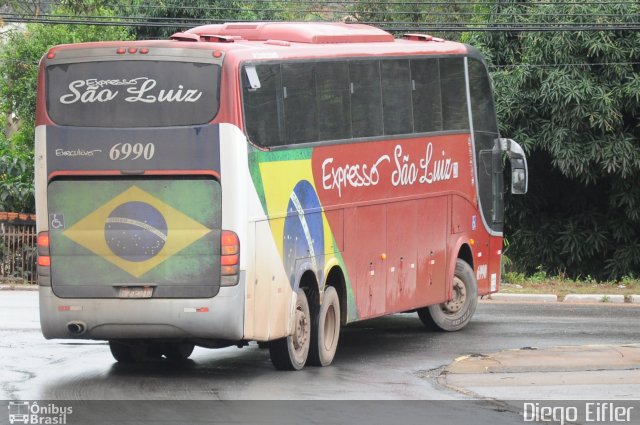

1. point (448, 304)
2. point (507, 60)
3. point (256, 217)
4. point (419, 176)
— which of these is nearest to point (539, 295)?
point (448, 304)

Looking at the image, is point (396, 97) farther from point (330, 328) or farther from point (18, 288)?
point (18, 288)

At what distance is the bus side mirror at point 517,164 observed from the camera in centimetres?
2033

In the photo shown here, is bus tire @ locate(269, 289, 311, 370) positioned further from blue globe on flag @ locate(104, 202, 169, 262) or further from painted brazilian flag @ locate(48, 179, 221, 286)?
blue globe on flag @ locate(104, 202, 169, 262)

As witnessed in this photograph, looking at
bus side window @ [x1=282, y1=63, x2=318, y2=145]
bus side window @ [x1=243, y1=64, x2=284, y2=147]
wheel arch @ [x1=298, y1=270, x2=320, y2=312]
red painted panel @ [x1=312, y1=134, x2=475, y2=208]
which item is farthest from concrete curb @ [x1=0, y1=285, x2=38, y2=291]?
bus side window @ [x1=243, y1=64, x2=284, y2=147]

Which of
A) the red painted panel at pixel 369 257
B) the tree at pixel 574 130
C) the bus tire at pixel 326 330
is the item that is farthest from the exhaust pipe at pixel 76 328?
the tree at pixel 574 130

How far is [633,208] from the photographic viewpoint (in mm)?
28125

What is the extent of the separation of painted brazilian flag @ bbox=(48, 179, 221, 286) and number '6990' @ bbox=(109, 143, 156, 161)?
0.24 metres

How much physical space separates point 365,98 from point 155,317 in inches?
172

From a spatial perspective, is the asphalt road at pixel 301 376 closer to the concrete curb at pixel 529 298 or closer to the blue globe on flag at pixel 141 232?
the blue globe on flag at pixel 141 232

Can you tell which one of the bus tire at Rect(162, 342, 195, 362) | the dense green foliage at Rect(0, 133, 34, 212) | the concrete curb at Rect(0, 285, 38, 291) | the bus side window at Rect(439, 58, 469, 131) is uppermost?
the bus side window at Rect(439, 58, 469, 131)

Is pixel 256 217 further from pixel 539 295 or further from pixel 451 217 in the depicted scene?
pixel 539 295

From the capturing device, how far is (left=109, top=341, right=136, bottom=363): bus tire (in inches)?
587

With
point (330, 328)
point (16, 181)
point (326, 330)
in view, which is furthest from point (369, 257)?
point (16, 181)

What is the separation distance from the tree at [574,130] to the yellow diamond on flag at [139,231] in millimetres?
15334
